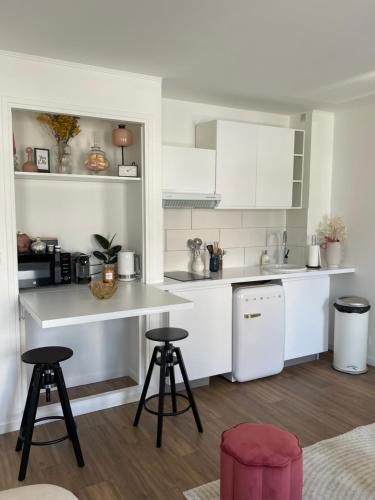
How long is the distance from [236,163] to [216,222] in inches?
24.5

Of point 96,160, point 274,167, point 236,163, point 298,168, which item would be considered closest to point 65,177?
point 96,160

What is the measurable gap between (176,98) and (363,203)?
6.59 feet

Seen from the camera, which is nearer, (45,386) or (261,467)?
(261,467)

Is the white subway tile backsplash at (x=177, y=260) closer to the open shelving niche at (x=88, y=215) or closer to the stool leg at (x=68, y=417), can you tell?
the open shelving niche at (x=88, y=215)

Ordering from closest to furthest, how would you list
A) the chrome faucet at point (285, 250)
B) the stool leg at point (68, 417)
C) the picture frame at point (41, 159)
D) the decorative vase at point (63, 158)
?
the stool leg at point (68, 417), the picture frame at point (41, 159), the decorative vase at point (63, 158), the chrome faucet at point (285, 250)

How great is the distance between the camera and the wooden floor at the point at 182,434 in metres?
2.34

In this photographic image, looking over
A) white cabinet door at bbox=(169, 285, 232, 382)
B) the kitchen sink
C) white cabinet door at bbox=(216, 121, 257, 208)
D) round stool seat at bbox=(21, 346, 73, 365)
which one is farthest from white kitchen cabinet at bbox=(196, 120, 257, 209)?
round stool seat at bbox=(21, 346, 73, 365)

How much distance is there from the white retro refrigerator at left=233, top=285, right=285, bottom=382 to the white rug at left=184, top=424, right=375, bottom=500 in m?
0.97

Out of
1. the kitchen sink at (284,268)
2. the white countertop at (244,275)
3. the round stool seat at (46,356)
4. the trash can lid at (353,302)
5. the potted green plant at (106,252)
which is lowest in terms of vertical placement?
the round stool seat at (46,356)

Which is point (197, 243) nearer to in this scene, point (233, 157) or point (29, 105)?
point (233, 157)

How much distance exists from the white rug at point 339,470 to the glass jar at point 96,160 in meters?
2.21

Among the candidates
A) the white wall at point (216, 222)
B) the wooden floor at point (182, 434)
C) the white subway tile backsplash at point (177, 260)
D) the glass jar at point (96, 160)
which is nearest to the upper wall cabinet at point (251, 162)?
the white wall at point (216, 222)

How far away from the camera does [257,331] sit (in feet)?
11.9

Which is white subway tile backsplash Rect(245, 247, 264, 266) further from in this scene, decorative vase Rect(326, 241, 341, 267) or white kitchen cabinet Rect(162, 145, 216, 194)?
white kitchen cabinet Rect(162, 145, 216, 194)
